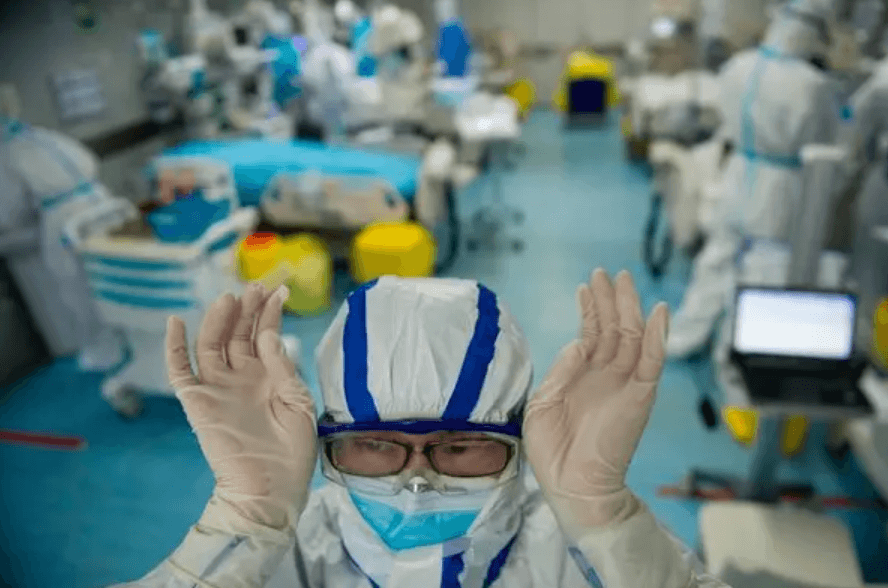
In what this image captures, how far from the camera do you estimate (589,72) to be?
847cm

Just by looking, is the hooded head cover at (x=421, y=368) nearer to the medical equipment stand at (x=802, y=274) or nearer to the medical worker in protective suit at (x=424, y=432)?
the medical worker in protective suit at (x=424, y=432)

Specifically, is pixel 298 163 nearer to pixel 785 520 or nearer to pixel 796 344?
pixel 796 344

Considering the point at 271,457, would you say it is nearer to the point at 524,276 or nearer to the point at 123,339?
the point at 123,339

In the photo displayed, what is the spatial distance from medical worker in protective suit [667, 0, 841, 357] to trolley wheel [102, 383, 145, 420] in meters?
2.87

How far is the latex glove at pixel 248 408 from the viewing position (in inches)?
42.6

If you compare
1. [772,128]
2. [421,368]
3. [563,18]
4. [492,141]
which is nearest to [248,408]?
[421,368]

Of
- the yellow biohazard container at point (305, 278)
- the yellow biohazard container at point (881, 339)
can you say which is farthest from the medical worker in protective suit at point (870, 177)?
the yellow biohazard container at point (305, 278)

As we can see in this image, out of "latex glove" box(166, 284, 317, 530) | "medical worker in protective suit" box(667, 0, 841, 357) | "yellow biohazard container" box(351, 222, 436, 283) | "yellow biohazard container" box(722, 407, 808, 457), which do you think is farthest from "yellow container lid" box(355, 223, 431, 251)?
"latex glove" box(166, 284, 317, 530)

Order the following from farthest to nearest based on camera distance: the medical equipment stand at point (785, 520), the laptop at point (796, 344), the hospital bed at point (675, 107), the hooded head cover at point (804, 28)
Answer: the hospital bed at point (675, 107)
the hooded head cover at point (804, 28)
the laptop at point (796, 344)
the medical equipment stand at point (785, 520)

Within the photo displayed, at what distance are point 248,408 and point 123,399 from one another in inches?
109

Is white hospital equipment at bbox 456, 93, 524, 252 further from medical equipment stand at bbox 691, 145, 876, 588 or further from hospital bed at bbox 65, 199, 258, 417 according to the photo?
medical equipment stand at bbox 691, 145, 876, 588

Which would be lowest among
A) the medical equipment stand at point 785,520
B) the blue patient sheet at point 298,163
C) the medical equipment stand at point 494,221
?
the medical equipment stand at point 494,221

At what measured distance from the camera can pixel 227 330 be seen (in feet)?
3.63

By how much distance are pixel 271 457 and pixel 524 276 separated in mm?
3963
